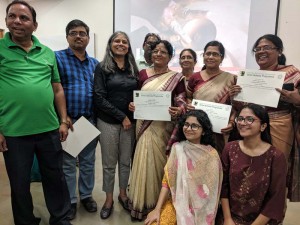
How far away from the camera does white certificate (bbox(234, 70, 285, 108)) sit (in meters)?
1.57

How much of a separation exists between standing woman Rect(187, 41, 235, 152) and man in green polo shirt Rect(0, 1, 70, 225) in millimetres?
1005

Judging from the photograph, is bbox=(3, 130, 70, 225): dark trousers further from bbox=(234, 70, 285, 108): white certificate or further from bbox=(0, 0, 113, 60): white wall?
bbox=(0, 0, 113, 60): white wall

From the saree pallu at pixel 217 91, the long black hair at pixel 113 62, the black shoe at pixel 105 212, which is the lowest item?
the black shoe at pixel 105 212

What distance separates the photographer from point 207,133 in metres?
1.68

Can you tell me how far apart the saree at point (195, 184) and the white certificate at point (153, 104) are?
35 cm

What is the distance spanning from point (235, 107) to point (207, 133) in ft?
1.03

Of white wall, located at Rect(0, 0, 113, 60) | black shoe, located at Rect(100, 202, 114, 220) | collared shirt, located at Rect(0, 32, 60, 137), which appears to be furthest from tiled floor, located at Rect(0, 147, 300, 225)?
white wall, located at Rect(0, 0, 113, 60)

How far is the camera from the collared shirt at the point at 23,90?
150 centimetres

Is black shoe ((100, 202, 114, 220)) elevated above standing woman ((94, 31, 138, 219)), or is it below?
below

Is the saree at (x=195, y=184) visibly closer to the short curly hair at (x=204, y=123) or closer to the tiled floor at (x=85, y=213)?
the short curly hair at (x=204, y=123)

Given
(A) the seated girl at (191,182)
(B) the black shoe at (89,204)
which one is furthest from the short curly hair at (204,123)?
(B) the black shoe at (89,204)

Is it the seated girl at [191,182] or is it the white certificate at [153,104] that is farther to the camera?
the white certificate at [153,104]

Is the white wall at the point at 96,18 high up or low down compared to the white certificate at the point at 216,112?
up

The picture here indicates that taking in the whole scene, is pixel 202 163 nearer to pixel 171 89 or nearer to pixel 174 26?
pixel 171 89
